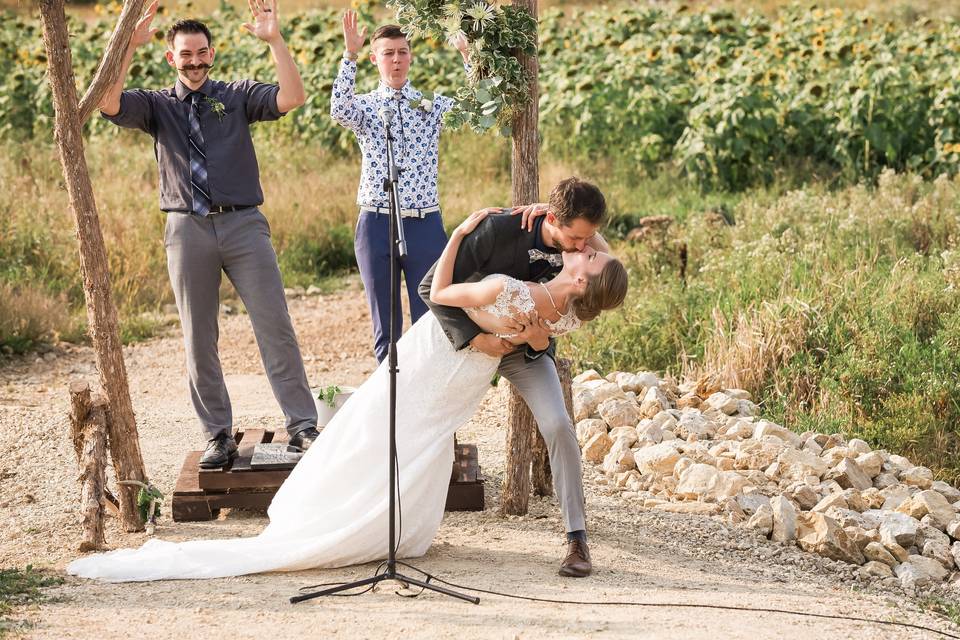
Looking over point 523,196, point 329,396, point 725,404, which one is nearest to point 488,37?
point 523,196

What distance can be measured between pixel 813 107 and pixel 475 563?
8.19 metres

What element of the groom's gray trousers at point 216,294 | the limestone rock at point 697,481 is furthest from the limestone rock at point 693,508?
the groom's gray trousers at point 216,294

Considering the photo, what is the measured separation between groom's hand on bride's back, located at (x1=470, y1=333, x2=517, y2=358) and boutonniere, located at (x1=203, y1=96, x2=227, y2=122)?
1.90 metres

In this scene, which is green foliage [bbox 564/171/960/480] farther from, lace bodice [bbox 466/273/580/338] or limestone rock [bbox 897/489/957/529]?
lace bodice [bbox 466/273/580/338]

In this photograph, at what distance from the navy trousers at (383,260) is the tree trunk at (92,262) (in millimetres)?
1268

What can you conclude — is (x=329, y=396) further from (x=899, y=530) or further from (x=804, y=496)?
(x=899, y=530)

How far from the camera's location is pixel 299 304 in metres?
10.3

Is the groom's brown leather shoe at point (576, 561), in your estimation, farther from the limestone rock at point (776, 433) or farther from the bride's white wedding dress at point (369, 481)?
the limestone rock at point (776, 433)

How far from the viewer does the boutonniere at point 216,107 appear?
582 cm

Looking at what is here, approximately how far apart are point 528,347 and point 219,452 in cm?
181

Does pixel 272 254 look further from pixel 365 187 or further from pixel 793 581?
pixel 793 581

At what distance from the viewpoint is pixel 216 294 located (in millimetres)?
5887

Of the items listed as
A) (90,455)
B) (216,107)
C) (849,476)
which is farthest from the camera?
(849,476)

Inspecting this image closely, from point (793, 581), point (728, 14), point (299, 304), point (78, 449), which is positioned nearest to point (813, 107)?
point (728, 14)
